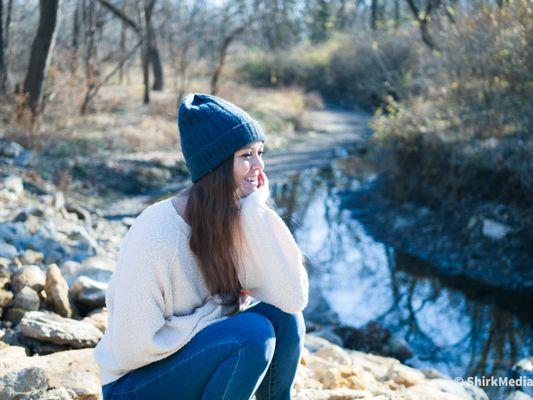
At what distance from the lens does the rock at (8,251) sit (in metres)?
5.04

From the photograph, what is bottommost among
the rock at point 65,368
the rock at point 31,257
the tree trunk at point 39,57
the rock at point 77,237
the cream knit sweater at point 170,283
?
the rock at point 77,237

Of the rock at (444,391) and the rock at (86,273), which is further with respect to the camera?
the rock at (86,273)

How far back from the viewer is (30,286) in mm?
4117

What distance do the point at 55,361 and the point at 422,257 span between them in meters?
6.27

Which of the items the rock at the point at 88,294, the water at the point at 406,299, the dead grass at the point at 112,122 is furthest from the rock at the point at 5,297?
the dead grass at the point at 112,122

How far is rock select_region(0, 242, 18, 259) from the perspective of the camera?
5.04m

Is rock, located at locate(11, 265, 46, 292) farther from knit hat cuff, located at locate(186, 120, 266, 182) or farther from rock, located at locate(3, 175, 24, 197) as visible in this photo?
rock, located at locate(3, 175, 24, 197)

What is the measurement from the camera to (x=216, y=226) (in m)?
2.26

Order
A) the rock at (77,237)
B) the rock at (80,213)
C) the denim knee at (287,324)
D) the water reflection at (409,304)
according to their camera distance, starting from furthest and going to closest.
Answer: the rock at (80,213) → the rock at (77,237) → the water reflection at (409,304) → the denim knee at (287,324)

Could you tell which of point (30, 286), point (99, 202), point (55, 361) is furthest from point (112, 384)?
point (99, 202)

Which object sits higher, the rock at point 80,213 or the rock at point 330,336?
the rock at point 80,213

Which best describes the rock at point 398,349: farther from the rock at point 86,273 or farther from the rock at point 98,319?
the rock at point 98,319

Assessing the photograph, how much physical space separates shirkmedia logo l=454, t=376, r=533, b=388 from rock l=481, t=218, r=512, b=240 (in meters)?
3.29

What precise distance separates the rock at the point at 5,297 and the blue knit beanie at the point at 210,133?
84.1 inches
